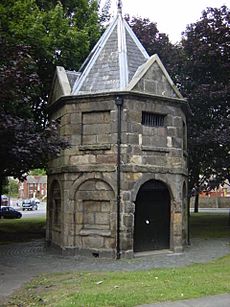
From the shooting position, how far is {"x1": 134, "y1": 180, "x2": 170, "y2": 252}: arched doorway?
16.6m

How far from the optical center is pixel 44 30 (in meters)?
20.0

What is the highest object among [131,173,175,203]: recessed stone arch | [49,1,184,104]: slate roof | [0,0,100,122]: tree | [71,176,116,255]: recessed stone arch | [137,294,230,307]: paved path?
[0,0,100,122]: tree

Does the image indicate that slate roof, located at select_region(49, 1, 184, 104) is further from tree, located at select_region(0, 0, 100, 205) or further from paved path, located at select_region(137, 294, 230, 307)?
Result: paved path, located at select_region(137, 294, 230, 307)

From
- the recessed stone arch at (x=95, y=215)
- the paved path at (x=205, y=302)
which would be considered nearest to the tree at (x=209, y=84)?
the recessed stone arch at (x=95, y=215)

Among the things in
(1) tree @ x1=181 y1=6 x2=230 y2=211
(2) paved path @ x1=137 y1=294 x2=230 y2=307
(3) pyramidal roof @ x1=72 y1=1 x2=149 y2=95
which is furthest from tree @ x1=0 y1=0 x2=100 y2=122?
(2) paved path @ x1=137 y1=294 x2=230 y2=307

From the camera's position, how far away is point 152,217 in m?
17.1

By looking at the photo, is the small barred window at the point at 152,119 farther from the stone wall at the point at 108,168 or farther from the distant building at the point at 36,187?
the distant building at the point at 36,187

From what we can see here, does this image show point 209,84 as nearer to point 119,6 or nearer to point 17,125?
point 119,6

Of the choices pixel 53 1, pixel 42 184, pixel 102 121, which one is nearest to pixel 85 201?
pixel 102 121

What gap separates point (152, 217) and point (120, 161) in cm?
306

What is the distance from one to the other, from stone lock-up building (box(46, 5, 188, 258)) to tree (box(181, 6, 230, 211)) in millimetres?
5953

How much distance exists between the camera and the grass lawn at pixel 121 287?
8.31m

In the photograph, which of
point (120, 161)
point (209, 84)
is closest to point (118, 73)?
point (120, 161)

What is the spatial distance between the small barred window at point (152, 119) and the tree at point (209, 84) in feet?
18.4
